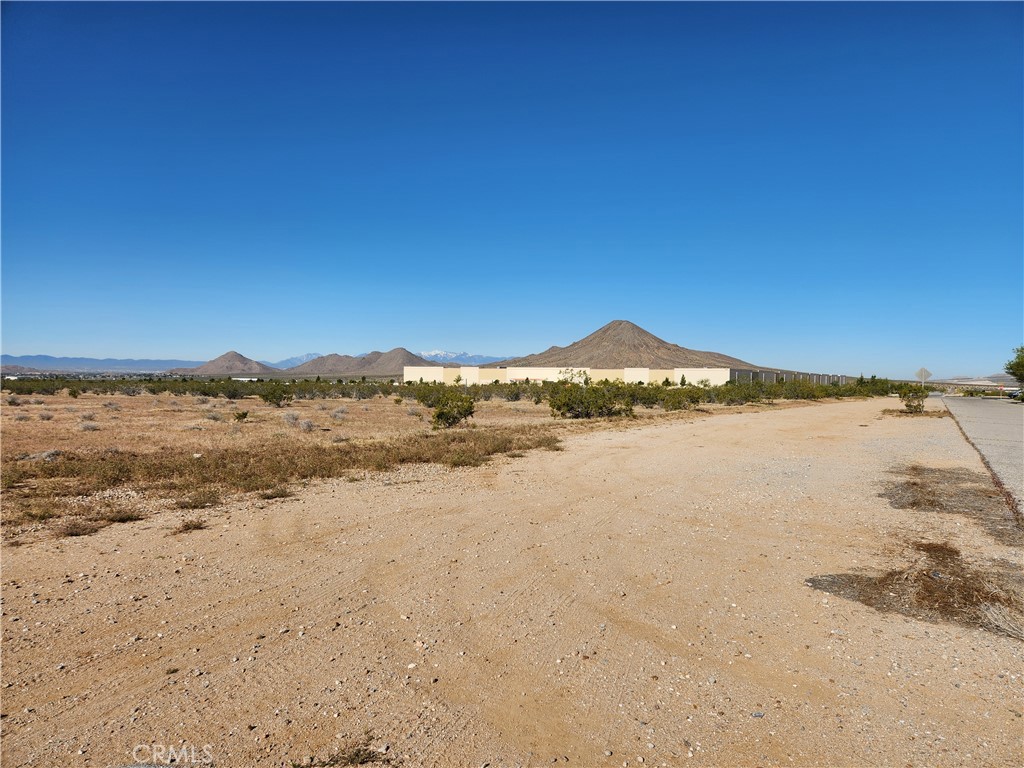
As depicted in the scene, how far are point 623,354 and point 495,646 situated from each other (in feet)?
510

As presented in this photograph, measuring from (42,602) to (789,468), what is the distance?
1618 centimetres

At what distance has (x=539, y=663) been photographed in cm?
475

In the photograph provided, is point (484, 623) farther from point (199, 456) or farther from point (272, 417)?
point (272, 417)

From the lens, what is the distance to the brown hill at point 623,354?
152000mm

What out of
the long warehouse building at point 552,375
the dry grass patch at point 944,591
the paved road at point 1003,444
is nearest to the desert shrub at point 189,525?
the dry grass patch at point 944,591

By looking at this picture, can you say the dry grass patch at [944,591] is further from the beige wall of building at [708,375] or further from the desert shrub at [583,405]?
the beige wall of building at [708,375]

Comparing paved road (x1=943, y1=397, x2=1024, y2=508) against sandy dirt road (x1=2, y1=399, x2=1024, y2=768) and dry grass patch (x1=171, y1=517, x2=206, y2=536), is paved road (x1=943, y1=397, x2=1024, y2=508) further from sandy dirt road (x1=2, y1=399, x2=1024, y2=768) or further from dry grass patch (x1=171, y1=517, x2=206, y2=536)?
dry grass patch (x1=171, y1=517, x2=206, y2=536)

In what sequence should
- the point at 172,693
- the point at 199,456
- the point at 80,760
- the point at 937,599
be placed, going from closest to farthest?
the point at 80,760, the point at 172,693, the point at 937,599, the point at 199,456

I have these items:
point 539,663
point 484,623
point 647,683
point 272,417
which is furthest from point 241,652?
point 272,417

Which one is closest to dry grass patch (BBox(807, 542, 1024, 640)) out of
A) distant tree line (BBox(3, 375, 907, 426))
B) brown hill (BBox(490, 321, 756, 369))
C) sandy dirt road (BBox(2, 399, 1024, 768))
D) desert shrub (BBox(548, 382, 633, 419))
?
sandy dirt road (BBox(2, 399, 1024, 768))

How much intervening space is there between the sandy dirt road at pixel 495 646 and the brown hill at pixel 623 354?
135919mm

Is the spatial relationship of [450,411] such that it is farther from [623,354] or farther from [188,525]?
[623,354]

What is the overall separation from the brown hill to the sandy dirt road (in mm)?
135919

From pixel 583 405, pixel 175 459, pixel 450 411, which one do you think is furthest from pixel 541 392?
pixel 175 459
